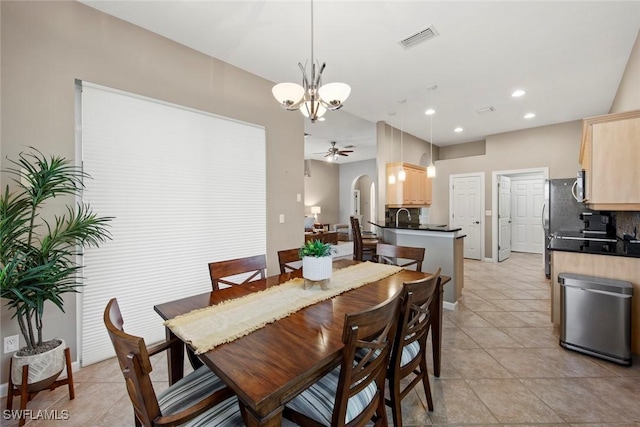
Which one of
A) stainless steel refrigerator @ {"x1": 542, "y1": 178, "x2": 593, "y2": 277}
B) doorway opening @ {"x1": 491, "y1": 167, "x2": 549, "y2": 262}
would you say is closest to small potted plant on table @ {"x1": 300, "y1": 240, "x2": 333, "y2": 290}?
stainless steel refrigerator @ {"x1": 542, "y1": 178, "x2": 593, "y2": 277}

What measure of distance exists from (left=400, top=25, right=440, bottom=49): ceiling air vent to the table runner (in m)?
2.36

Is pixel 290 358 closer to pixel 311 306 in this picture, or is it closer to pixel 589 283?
pixel 311 306

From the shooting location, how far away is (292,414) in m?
1.13

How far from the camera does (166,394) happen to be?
119 cm

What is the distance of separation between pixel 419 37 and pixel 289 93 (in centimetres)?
163

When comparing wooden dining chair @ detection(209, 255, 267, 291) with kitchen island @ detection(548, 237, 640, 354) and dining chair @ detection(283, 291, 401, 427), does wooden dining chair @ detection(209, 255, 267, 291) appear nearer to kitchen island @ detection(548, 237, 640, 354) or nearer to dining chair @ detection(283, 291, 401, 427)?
dining chair @ detection(283, 291, 401, 427)

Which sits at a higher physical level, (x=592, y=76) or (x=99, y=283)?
(x=592, y=76)

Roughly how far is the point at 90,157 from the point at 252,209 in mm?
1589

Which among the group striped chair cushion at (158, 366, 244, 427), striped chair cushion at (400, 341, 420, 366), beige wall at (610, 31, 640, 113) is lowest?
striped chair cushion at (400, 341, 420, 366)

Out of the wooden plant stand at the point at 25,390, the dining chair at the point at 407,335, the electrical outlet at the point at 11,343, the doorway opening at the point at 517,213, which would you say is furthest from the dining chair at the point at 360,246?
the doorway opening at the point at 517,213

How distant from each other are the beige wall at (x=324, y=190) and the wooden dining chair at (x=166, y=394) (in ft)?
29.4

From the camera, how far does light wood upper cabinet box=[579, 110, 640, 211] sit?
7.22 feet

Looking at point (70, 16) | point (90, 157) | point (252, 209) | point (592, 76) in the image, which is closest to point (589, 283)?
point (592, 76)

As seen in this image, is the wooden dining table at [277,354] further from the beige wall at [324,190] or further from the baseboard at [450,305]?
the beige wall at [324,190]
